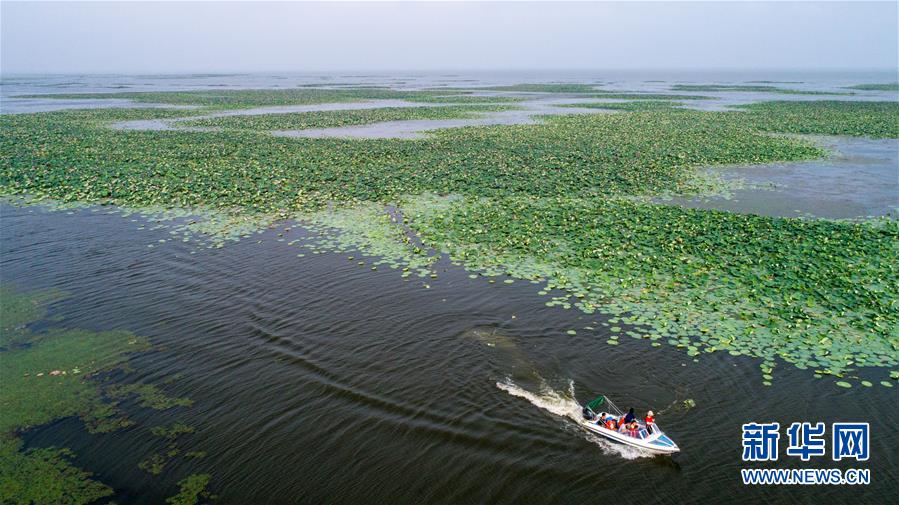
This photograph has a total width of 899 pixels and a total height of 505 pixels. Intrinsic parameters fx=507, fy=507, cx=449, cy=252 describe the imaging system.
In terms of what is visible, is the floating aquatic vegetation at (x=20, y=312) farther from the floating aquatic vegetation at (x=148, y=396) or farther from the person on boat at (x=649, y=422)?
the person on boat at (x=649, y=422)

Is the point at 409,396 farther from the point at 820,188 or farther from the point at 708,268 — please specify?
the point at 820,188

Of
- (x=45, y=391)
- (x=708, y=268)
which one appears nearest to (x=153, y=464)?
(x=45, y=391)

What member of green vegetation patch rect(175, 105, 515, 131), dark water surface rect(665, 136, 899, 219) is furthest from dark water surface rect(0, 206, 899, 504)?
green vegetation patch rect(175, 105, 515, 131)

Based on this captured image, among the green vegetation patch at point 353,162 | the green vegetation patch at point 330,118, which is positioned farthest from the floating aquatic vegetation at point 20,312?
the green vegetation patch at point 330,118

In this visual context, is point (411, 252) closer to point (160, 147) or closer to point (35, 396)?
point (35, 396)

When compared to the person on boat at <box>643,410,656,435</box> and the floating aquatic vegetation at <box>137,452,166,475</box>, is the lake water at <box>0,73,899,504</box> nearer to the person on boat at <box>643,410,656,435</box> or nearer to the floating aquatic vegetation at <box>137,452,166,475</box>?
the floating aquatic vegetation at <box>137,452,166,475</box>

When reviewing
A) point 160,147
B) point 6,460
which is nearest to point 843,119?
point 160,147
